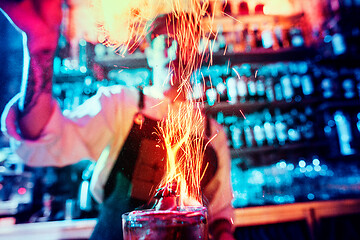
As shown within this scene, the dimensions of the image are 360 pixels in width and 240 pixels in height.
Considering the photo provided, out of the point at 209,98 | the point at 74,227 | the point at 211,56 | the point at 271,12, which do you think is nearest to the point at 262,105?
the point at 209,98

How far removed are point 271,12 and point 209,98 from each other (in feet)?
3.12

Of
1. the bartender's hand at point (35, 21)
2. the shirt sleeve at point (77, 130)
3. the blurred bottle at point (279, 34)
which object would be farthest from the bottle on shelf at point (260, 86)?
the bartender's hand at point (35, 21)

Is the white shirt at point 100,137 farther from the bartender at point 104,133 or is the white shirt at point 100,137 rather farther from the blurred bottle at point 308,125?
the blurred bottle at point 308,125

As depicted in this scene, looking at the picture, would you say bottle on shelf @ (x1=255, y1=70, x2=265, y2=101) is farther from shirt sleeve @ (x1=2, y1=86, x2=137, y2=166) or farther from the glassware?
the glassware

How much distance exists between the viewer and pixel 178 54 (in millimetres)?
1428

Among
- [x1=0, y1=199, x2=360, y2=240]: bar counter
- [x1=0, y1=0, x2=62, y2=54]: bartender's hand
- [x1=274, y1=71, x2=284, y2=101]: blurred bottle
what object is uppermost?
[x1=0, y1=0, x2=62, y2=54]: bartender's hand

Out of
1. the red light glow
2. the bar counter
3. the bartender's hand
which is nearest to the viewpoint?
the bartender's hand

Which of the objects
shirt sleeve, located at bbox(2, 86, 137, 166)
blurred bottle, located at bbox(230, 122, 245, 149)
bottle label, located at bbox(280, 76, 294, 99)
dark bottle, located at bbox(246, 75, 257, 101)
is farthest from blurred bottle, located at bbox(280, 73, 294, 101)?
shirt sleeve, located at bbox(2, 86, 137, 166)

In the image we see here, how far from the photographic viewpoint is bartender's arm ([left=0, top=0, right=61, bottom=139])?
1.08 metres

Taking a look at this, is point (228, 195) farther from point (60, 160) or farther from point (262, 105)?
point (262, 105)

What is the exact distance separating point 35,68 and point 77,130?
338 millimetres

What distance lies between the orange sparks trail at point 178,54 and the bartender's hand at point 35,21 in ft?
0.95

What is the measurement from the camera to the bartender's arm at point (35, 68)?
1085 millimetres

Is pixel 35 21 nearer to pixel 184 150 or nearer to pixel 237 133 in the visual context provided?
pixel 184 150
